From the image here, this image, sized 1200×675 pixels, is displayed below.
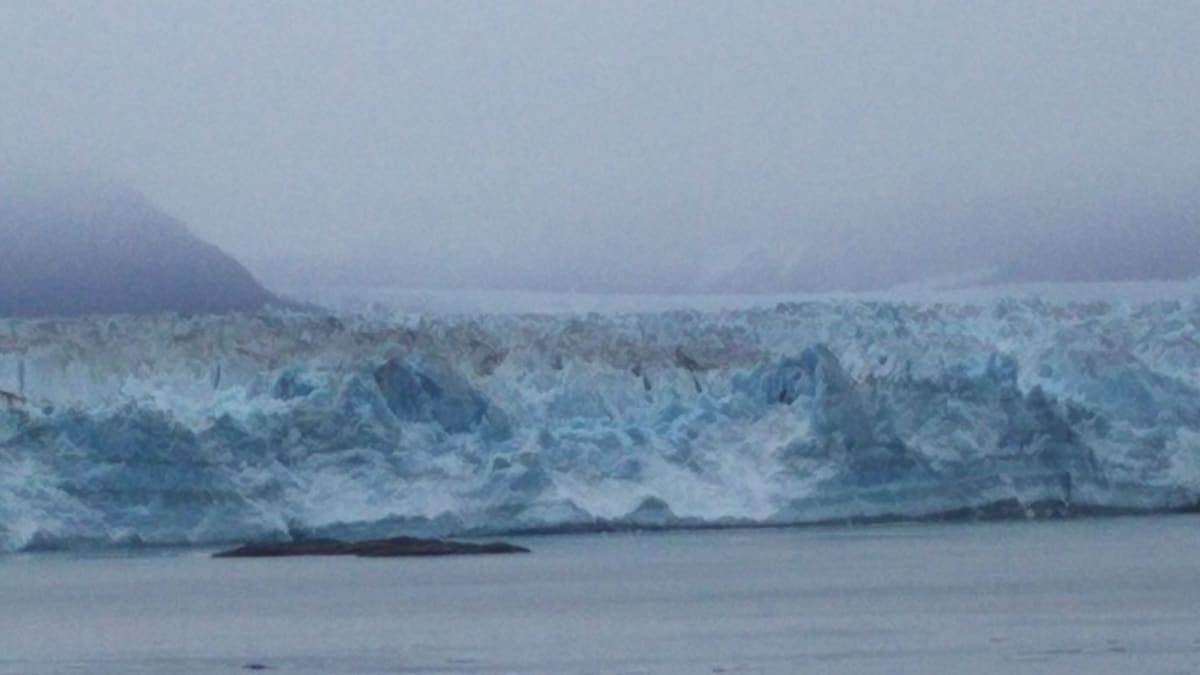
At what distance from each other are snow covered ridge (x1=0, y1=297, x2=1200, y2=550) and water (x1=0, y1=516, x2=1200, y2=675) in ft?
1.87

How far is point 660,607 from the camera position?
1722 centimetres

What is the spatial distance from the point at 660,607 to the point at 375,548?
8362 mm

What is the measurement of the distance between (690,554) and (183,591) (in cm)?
606

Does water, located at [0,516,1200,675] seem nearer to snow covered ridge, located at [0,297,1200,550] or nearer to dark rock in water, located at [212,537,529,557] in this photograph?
dark rock in water, located at [212,537,529,557]

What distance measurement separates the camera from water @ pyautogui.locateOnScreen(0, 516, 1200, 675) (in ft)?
42.3

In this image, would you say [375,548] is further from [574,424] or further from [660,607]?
[660,607]

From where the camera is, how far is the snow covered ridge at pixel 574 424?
67.8ft

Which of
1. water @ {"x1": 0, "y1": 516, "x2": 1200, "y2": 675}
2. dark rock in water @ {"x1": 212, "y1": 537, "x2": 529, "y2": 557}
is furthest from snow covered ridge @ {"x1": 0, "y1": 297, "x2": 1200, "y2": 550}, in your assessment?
Result: water @ {"x1": 0, "y1": 516, "x2": 1200, "y2": 675}

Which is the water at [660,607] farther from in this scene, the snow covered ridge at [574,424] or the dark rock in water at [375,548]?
the snow covered ridge at [574,424]

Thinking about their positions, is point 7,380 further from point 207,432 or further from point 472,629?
point 472,629

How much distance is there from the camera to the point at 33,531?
20750mm

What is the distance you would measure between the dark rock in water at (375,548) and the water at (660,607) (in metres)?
0.17

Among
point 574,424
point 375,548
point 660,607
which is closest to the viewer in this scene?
point 660,607

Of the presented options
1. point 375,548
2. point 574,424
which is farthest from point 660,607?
point 375,548
